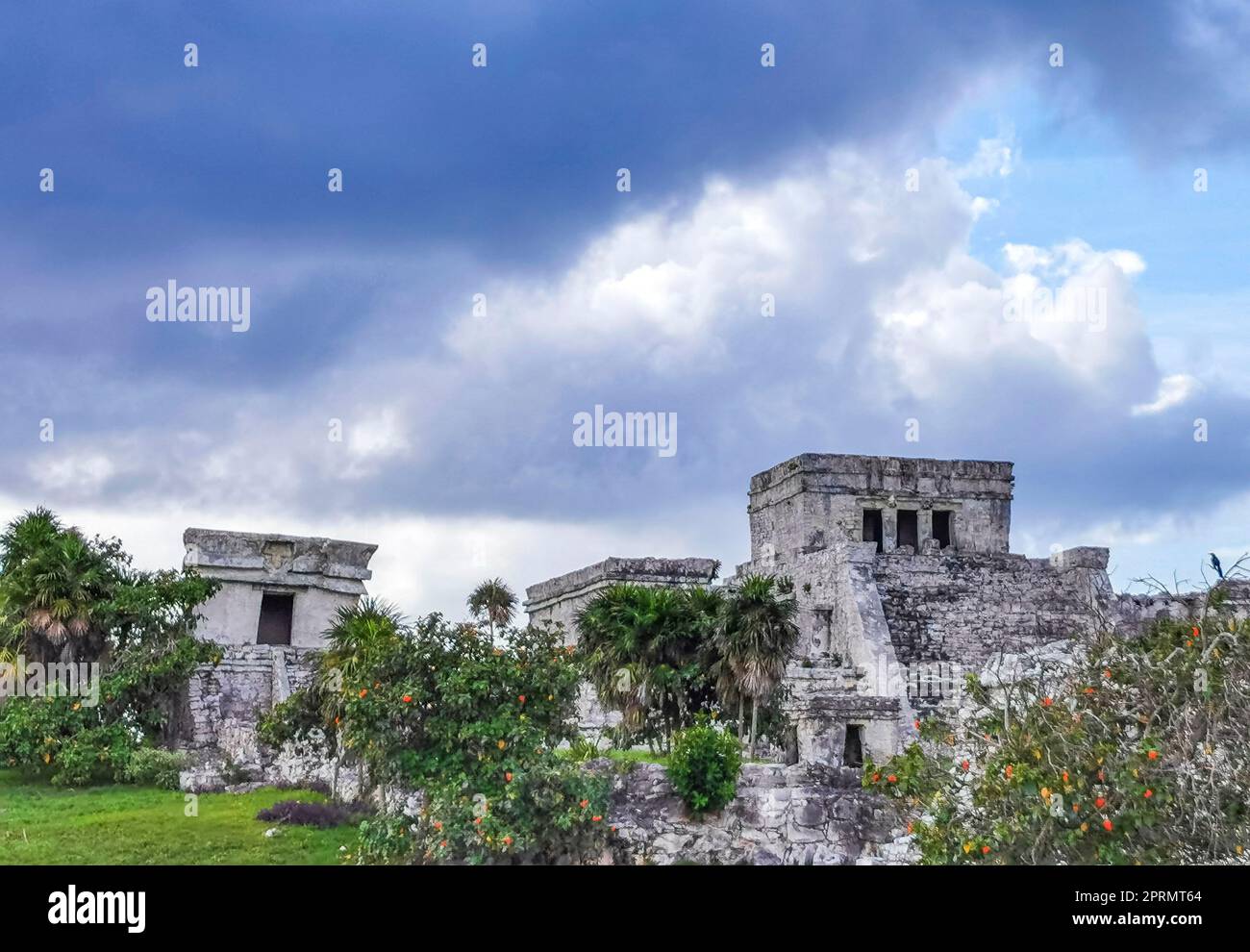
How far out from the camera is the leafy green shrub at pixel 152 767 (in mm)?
16438

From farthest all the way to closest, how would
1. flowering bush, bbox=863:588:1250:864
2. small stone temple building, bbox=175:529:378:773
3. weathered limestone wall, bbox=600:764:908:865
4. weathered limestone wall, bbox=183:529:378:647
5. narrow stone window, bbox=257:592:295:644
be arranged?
narrow stone window, bbox=257:592:295:644 → weathered limestone wall, bbox=183:529:378:647 → small stone temple building, bbox=175:529:378:773 → weathered limestone wall, bbox=600:764:908:865 → flowering bush, bbox=863:588:1250:864

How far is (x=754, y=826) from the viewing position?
12320 mm

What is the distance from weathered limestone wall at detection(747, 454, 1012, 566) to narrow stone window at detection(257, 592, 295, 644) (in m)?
9.51

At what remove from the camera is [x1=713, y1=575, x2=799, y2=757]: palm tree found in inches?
733

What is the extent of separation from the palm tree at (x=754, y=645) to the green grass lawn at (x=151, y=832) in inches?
244

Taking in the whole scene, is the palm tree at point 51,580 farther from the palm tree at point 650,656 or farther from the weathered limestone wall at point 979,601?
the weathered limestone wall at point 979,601

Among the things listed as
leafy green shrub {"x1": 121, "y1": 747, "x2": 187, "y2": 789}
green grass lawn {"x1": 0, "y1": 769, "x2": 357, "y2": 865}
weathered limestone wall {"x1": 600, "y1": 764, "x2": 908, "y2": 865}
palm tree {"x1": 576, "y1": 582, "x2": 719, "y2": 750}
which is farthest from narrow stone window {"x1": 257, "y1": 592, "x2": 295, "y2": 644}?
weathered limestone wall {"x1": 600, "y1": 764, "x2": 908, "y2": 865}

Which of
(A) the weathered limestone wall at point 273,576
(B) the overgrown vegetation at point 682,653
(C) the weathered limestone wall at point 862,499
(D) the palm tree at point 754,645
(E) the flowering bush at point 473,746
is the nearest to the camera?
(E) the flowering bush at point 473,746

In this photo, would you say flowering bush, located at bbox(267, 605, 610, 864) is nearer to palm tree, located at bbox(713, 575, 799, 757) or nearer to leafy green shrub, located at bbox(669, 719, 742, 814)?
leafy green shrub, located at bbox(669, 719, 742, 814)

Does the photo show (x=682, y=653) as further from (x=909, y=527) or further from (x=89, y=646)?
(x=909, y=527)

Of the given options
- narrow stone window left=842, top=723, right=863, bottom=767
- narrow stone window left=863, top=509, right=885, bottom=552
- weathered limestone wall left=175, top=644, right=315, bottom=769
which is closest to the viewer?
weathered limestone wall left=175, top=644, right=315, bottom=769

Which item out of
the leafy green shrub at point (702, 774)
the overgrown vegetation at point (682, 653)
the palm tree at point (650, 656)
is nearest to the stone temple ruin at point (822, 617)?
the leafy green shrub at point (702, 774)
